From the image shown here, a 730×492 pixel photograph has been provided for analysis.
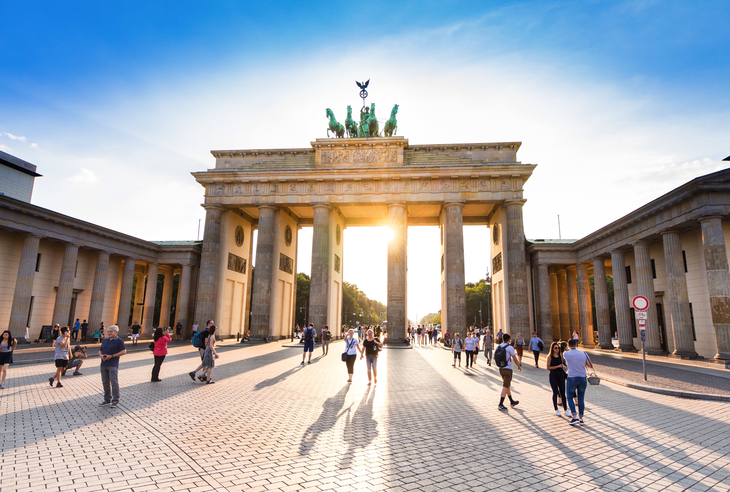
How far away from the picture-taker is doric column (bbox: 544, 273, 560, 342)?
126ft

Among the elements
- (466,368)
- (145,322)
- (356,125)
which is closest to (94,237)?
(145,322)

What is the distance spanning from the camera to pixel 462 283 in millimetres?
33875

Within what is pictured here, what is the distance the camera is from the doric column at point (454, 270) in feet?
108

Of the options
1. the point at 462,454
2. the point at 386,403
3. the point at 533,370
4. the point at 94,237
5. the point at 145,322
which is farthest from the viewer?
the point at 145,322

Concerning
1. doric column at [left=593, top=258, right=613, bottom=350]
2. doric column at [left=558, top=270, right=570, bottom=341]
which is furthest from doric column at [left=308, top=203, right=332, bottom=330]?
doric column at [left=558, top=270, right=570, bottom=341]

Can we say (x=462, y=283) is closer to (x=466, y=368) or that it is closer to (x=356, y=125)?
(x=466, y=368)

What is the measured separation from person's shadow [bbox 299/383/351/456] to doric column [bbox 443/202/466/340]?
75.4 feet

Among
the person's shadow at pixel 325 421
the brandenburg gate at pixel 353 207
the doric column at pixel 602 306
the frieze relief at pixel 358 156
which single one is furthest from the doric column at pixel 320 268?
the doric column at pixel 602 306

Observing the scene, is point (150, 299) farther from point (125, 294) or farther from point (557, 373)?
point (557, 373)

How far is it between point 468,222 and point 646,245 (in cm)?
1870

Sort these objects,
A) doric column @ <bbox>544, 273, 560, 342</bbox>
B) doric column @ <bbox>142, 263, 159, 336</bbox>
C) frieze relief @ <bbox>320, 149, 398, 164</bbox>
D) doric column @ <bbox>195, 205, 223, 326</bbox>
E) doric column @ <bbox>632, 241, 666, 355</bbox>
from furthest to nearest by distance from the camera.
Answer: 1. doric column @ <bbox>544, 273, 560, 342</bbox>
2. doric column @ <bbox>142, 263, 159, 336</bbox>
3. frieze relief @ <bbox>320, 149, 398, 164</bbox>
4. doric column @ <bbox>195, 205, 223, 326</bbox>
5. doric column @ <bbox>632, 241, 666, 355</bbox>

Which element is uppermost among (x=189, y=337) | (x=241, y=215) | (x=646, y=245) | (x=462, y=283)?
(x=241, y=215)

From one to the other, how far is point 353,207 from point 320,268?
25.3 ft

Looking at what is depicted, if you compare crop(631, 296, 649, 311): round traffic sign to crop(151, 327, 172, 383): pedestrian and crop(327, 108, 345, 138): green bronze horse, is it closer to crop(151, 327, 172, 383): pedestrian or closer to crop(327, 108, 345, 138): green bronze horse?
crop(151, 327, 172, 383): pedestrian
